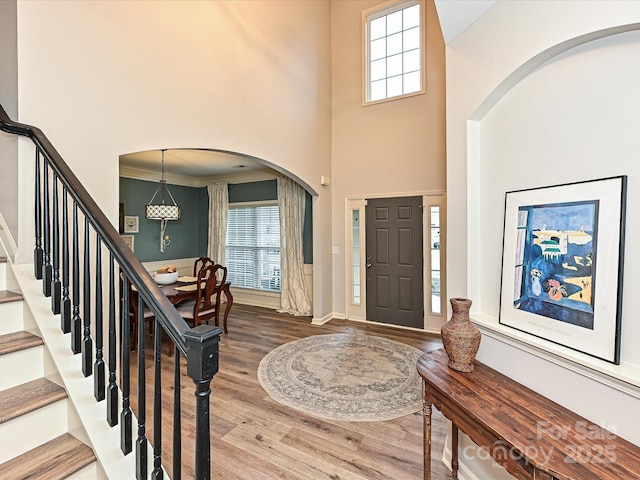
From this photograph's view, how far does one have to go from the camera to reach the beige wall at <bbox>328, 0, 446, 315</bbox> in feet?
15.2

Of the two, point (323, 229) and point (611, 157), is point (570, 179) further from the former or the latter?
point (323, 229)

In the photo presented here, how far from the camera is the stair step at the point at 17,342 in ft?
4.55

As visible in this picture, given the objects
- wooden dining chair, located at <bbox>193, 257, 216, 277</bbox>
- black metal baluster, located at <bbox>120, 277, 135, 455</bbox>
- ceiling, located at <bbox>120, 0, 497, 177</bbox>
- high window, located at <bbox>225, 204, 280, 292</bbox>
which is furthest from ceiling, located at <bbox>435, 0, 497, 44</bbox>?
high window, located at <bbox>225, 204, 280, 292</bbox>

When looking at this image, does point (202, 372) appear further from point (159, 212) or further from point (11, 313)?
point (159, 212)

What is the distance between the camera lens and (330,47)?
215 inches

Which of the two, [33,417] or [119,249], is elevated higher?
[119,249]

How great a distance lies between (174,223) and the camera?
636 centimetres

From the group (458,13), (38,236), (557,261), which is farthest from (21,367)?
(458,13)

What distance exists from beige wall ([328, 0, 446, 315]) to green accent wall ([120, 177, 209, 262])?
321 centimetres

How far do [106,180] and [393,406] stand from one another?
2827 mm

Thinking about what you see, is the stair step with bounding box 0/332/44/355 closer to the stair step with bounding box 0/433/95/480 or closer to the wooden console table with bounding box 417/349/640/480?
the stair step with bounding box 0/433/95/480

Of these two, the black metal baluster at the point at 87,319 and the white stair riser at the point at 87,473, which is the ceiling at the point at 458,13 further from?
the white stair riser at the point at 87,473

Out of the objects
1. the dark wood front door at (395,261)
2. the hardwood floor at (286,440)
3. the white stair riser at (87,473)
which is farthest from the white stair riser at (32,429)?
the dark wood front door at (395,261)

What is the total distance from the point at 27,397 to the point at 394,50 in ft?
19.1
